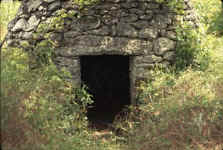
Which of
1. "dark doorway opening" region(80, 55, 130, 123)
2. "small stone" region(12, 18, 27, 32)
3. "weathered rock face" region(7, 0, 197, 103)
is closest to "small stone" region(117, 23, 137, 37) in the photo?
"weathered rock face" region(7, 0, 197, 103)

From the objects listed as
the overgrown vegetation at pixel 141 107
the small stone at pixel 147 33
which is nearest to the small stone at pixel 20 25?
the overgrown vegetation at pixel 141 107

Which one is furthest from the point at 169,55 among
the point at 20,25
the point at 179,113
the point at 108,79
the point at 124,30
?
the point at 108,79

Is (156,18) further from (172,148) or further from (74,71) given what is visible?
(172,148)

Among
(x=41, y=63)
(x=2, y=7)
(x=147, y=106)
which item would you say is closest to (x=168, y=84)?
(x=147, y=106)

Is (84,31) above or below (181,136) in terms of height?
above

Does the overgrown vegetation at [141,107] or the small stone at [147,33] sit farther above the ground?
the small stone at [147,33]

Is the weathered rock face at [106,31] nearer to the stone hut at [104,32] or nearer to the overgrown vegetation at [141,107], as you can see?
the stone hut at [104,32]

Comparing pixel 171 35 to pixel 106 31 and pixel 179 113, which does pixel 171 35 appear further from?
pixel 179 113

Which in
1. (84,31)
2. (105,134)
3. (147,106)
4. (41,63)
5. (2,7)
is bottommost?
(105,134)

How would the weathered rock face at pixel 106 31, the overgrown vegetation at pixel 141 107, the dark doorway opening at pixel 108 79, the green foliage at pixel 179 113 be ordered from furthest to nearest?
1. the dark doorway opening at pixel 108 79
2. the weathered rock face at pixel 106 31
3. the green foliage at pixel 179 113
4. the overgrown vegetation at pixel 141 107

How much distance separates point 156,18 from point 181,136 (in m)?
2.30

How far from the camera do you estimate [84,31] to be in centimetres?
561

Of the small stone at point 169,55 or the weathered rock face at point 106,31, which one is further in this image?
the small stone at point 169,55

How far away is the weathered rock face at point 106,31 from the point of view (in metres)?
5.60
